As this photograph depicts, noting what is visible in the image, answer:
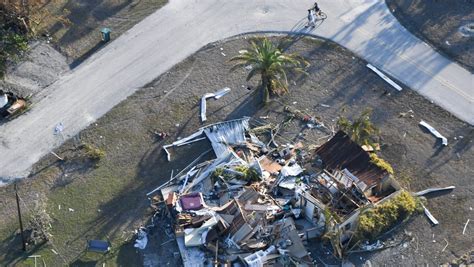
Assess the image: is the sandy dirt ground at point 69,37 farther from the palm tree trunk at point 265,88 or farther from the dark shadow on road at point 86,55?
the palm tree trunk at point 265,88

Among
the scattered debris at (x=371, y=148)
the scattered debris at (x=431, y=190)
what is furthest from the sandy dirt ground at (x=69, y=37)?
the scattered debris at (x=431, y=190)

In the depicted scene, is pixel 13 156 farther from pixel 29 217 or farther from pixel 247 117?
pixel 247 117

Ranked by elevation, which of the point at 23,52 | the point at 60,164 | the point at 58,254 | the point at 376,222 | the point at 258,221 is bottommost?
the point at 376,222

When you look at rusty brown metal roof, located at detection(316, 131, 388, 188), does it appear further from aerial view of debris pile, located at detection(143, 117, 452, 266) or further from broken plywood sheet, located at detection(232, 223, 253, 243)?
broken plywood sheet, located at detection(232, 223, 253, 243)

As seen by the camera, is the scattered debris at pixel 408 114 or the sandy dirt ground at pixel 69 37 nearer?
the scattered debris at pixel 408 114

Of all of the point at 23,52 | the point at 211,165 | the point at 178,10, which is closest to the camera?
the point at 211,165

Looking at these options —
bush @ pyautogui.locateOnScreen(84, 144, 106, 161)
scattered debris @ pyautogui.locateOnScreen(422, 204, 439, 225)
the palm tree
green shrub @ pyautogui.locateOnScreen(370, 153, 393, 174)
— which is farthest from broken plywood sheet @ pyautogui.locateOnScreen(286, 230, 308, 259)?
bush @ pyautogui.locateOnScreen(84, 144, 106, 161)

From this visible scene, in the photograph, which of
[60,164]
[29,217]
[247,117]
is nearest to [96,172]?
[60,164]
